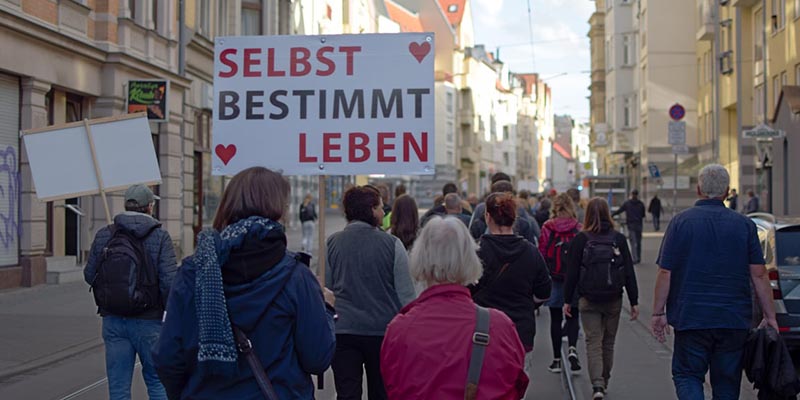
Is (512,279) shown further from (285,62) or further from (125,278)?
(125,278)

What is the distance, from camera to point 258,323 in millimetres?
3713

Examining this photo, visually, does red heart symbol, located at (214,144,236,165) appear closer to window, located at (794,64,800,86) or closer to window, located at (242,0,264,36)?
window, located at (794,64,800,86)

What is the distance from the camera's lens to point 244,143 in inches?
286

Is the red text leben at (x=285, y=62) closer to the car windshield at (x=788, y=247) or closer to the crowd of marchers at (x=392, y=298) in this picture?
the crowd of marchers at (x=392, y=298)

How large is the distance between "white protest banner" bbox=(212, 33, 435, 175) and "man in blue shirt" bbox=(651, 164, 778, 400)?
193 centimetres

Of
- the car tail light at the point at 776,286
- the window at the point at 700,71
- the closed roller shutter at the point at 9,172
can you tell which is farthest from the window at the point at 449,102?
the car tail light at the point at 776,286

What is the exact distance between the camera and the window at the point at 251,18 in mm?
33375

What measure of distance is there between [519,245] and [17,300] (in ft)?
37.5

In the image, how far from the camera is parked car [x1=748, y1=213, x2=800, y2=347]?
9.64 m

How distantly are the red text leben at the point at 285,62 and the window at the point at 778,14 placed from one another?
26.2m

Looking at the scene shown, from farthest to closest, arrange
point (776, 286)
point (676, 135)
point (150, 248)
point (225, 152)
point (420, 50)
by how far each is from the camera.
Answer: point (676, 135), point (776, 286), point (420, 50), point (225, 152), point (150, 248)

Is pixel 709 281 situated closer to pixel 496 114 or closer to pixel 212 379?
pixel 212 379

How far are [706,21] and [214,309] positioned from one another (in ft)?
136

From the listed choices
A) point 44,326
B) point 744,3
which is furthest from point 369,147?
point 744,3
